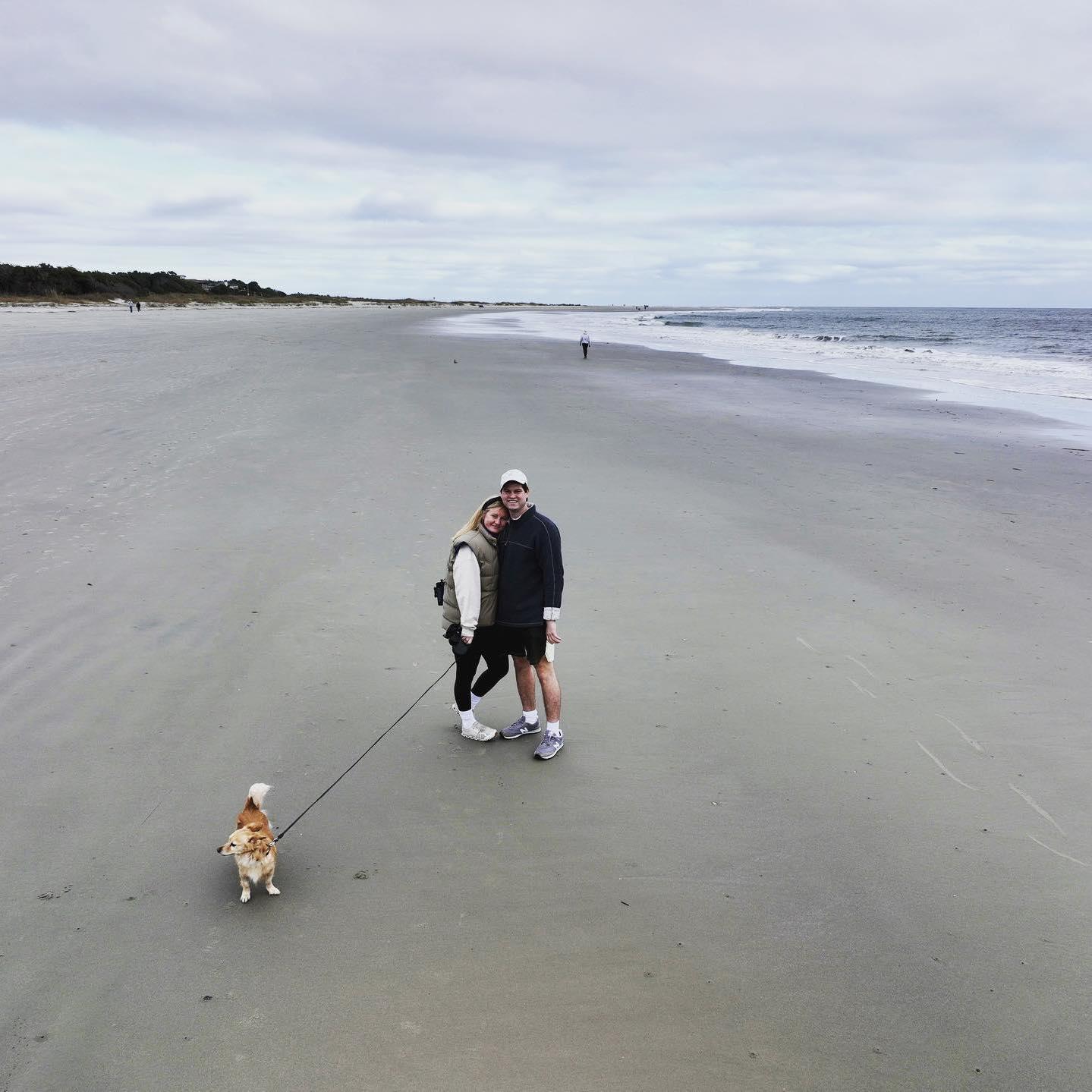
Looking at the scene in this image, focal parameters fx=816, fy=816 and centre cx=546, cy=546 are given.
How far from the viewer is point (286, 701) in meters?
5.13

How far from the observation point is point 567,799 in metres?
4.32

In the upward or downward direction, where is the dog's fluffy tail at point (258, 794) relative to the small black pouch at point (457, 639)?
downward

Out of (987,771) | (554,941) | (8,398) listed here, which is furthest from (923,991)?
(8,398)

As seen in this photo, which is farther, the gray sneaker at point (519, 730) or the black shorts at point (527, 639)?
the gray sneaker at point (519, 730)

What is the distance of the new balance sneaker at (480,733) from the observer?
489 cm

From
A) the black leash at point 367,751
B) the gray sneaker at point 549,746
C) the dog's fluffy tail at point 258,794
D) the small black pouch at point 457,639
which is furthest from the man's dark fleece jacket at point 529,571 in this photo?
the dog's fluffy tail at point 258,794

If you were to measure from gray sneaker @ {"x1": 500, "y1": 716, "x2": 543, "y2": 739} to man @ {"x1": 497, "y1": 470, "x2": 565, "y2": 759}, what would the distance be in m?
0.16

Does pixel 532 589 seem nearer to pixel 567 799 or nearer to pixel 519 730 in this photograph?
pixel 519 730

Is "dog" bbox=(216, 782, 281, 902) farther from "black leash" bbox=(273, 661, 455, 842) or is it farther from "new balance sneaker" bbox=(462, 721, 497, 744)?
"new balance sneaker" bbox=(462, 721, 497, 744)

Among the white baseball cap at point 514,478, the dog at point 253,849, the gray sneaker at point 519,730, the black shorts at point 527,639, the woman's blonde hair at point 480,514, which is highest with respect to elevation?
the white baseball cap at point 514,478

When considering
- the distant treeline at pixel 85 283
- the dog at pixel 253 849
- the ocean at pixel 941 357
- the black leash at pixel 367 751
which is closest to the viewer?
the dog at pixel 253 849

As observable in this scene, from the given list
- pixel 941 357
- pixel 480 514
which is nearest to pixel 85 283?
pixel 941 357

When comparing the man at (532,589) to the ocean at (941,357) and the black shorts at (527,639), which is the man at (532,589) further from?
the ocean at (941,357)

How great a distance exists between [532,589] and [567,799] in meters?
1.17
